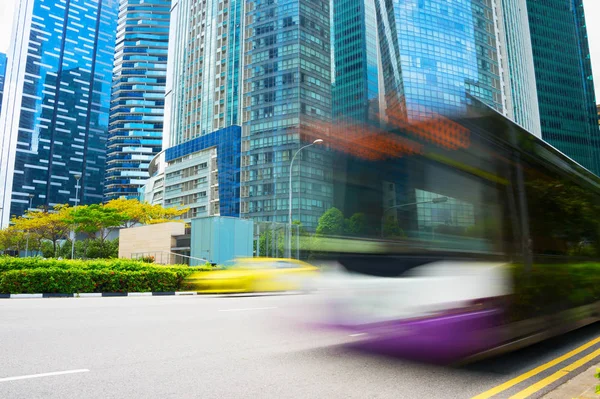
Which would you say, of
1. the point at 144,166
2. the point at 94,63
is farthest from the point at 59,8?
the point at 144,166

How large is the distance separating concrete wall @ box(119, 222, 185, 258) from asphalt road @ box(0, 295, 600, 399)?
27.4 metres

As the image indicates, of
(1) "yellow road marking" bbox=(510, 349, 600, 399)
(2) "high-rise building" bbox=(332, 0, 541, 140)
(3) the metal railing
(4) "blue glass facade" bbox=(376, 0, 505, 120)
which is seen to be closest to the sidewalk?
(1) "yellow road marking" bbox=(510, 349, 600, 399)

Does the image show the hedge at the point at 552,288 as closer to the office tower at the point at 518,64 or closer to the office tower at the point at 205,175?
the office tower at the point at 205,175

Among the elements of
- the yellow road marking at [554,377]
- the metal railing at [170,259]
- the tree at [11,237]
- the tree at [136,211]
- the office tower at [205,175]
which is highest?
the office tower at [205,175]

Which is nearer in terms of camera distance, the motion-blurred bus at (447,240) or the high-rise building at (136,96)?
the motion-blurred bus at (447,240)

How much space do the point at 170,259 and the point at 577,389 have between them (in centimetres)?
3029

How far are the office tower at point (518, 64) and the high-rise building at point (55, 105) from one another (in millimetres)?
122460

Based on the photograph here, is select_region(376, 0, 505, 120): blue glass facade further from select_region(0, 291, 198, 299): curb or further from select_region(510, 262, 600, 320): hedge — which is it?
select_region(510, 262, 600, 320): hedge

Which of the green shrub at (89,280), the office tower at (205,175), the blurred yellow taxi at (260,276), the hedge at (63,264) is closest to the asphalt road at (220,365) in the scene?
the blurred yellow taxi at (260,276)

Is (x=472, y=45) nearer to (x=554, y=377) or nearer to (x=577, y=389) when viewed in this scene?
(x=554, y=377)

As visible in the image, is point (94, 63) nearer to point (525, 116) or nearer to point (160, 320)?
point (525, 116)

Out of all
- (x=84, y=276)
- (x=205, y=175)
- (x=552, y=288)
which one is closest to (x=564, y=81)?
(x=205, y=175)

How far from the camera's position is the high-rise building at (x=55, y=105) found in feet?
416

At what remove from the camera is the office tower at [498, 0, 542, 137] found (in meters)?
73.8
